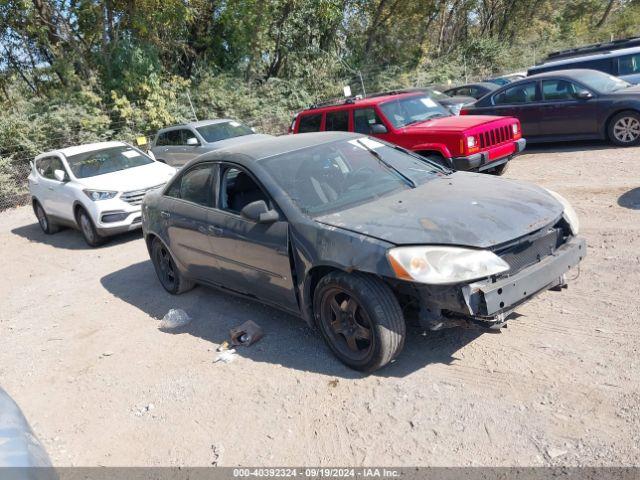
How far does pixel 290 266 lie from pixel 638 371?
7.99 feet

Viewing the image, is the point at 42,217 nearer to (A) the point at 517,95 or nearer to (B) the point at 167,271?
(B) the point at 167,271

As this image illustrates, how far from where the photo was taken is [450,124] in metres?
8.91

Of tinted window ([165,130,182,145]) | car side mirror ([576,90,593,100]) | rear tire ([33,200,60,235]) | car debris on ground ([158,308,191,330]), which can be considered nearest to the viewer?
car debris on ground ([158,308,191,330])

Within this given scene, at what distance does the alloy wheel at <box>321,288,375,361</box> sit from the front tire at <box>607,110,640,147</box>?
832 centimetres

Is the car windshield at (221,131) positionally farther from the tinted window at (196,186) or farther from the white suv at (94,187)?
the tinted window at (196,186)

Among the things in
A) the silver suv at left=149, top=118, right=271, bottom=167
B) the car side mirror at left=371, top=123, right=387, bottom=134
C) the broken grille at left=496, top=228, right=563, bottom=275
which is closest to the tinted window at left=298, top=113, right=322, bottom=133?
the car side mirror at left=371, top=123, right=387, bottom=134

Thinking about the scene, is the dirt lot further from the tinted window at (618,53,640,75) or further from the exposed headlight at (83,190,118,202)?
the tinted window at (618,53,640,75)

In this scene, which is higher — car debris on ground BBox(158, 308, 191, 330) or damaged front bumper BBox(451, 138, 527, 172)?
damaged front bumper BBox(451, 138, 527, 172)

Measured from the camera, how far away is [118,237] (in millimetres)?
10312

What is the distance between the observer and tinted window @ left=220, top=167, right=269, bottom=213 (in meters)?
4.84

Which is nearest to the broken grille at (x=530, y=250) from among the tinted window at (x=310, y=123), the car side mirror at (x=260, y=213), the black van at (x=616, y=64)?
the car side mirror at (x=260, y=213)

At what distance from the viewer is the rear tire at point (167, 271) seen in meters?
6.21

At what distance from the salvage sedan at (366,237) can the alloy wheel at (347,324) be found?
1 centimetres

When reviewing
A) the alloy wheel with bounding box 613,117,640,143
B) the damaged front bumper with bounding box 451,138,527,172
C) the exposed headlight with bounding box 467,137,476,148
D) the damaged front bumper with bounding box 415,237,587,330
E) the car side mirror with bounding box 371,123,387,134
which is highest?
the car side mirror with bounding box 371,123,387,134
